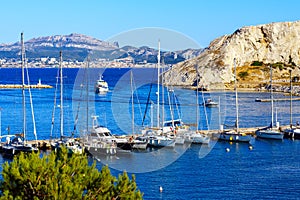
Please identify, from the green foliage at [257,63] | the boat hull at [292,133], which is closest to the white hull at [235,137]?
the boat hull at [292,133]

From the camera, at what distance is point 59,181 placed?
47.5 ft

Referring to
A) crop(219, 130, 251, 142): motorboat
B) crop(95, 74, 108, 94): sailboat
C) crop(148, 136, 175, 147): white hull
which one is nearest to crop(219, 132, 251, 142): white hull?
crop(219, 130, 251, 142): motorboat

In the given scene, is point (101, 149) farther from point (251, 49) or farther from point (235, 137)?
point (251, 49)

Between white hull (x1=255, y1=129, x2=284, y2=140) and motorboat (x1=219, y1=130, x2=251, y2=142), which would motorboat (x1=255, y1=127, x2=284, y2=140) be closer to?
white hull (x1=255, y1=129, x2=284, y2=140)

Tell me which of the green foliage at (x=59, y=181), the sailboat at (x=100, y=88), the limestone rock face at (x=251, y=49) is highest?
the limestone rock face at (x=251, y=49)

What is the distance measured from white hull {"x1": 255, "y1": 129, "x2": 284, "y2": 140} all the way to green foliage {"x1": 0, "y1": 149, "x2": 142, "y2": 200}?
112 ft

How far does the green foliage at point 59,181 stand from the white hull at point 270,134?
112 feet

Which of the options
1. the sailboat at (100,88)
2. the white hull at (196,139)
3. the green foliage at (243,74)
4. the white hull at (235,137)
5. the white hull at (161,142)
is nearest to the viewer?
the white hull at (161,142)

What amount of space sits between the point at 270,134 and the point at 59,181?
117 feet

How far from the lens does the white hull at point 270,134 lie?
4769cm

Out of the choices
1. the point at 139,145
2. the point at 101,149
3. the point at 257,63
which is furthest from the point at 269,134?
the point at 257,63

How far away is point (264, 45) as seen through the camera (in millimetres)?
126500

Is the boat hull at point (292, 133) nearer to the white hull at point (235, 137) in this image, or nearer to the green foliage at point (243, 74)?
the white hull at point (235, 137)

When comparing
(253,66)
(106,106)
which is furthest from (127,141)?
(253,66)
